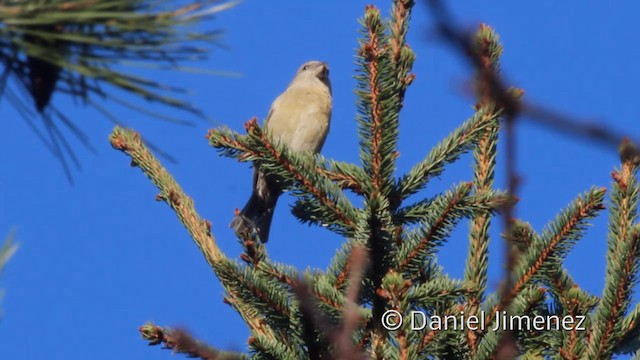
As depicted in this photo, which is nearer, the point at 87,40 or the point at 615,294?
the point at 87,40

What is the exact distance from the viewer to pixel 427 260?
3.36m

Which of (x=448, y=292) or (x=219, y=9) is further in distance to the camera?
(x=448, y=292)

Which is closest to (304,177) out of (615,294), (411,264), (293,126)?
(411,264)

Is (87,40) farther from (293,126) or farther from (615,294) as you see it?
(293,126)

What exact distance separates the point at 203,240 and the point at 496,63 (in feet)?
4.14

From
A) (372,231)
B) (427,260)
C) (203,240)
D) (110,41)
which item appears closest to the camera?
(110,41)

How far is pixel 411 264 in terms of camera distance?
3.10 metres

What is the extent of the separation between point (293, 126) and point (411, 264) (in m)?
3.78

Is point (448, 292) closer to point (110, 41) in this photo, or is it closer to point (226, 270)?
point (226, 270)

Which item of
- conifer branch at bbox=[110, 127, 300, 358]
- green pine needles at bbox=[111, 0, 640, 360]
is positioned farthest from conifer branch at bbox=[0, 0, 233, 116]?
conifer branch at bbox=[110, 127, 300, 358]

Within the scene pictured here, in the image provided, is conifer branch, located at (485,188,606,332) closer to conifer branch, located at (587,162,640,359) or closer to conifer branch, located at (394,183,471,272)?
conifer branch, located at (587,162,640,359)

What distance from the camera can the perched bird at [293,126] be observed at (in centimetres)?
631

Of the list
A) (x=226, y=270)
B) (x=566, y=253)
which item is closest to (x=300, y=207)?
(x=226, y=270)

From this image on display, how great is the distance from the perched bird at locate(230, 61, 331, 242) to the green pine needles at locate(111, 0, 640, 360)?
289 cm
